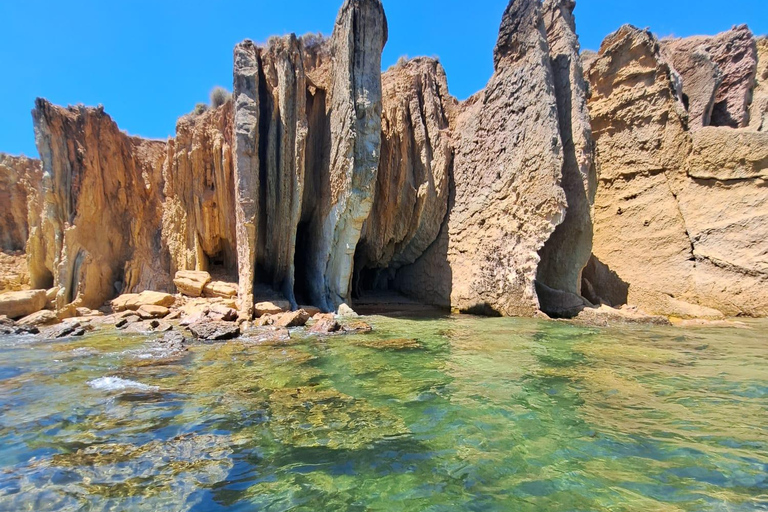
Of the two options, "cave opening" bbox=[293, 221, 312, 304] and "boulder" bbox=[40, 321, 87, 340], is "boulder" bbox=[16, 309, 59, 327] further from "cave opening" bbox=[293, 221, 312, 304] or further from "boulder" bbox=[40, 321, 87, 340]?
"cave opening" bbox=[293, 221, 312, 304]

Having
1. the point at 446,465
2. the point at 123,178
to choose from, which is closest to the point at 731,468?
the point at 446,465

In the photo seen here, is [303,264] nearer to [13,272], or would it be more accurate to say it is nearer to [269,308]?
[269,308]

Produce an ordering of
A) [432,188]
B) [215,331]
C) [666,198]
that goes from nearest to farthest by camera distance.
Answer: [215,331] < [666,198] < [432,188]

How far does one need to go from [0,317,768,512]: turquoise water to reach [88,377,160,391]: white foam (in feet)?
0.10

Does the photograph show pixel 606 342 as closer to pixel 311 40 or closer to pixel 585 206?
pixel 585 206

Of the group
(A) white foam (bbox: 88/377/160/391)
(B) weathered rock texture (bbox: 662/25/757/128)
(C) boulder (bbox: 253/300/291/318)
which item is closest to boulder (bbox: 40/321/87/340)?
(C) boulder (bbox: 253/300/291/318)

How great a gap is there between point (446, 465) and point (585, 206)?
26.6 ft

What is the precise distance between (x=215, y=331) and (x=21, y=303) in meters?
6.27

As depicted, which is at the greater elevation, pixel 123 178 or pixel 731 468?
pixel 123 178

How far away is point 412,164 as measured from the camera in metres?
11.4

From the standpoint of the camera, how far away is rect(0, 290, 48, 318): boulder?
9.06m

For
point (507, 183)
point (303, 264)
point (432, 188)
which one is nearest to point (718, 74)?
point (507, 183)

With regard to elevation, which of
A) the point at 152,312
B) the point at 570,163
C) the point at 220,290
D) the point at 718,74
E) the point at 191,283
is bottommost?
the point at 152,312

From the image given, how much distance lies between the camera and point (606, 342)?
5.73 meters
